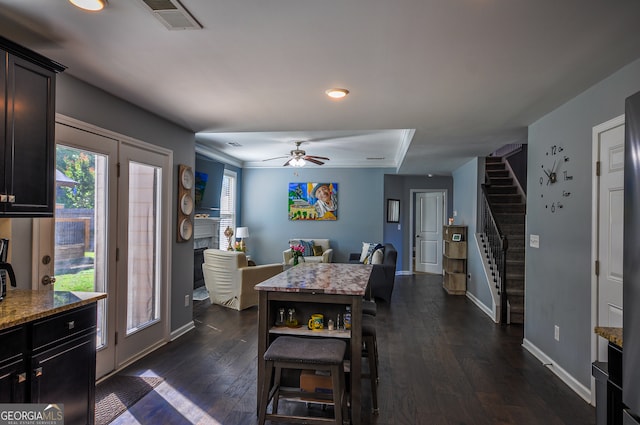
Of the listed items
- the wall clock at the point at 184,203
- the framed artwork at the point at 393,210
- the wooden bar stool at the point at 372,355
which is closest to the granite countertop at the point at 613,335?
the wooden bar stool at the point at 372,355

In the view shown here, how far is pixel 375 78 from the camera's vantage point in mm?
2768

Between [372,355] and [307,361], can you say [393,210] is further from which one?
[307,361]

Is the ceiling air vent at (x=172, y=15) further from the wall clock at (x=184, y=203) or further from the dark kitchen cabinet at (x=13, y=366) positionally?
the wall clock at (x=184, y=203)

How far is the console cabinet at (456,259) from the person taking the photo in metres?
6.88

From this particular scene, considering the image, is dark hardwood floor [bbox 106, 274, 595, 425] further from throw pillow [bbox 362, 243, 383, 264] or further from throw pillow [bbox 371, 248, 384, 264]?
throw pillow [bbox 362, 243, 383, 264]

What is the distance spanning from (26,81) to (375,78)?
2.13 m

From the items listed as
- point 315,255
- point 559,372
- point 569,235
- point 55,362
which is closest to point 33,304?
point 55,362

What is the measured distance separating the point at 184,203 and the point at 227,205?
4.12 m

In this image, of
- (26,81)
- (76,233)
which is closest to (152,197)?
(76,233)

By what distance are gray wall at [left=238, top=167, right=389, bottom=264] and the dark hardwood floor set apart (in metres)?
3.75

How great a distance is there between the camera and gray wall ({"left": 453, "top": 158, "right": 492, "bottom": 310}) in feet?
19.3

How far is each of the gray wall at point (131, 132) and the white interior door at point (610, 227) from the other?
3884mm

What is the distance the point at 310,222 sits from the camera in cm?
884

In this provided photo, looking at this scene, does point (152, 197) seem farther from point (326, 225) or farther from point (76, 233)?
point (326, 225)
